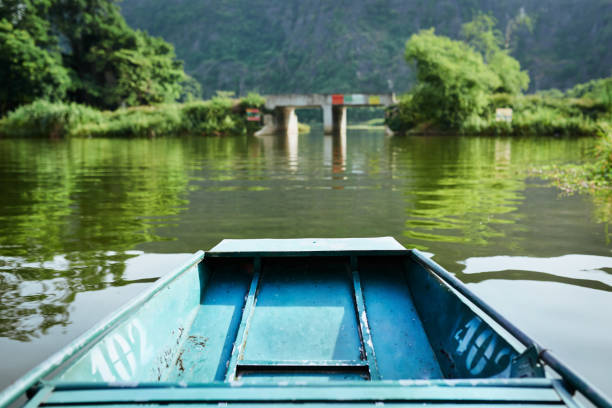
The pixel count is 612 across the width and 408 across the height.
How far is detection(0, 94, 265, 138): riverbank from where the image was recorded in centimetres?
3406

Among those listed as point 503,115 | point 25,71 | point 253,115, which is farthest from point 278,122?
point 25,71

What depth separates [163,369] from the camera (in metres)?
2.81

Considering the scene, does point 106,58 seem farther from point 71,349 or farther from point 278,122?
point 71,349

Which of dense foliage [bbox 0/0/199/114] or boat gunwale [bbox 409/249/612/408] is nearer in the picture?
boat gunwale [bbox 409/249/612/408]

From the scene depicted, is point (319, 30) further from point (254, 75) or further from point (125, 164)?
point (125, 164)

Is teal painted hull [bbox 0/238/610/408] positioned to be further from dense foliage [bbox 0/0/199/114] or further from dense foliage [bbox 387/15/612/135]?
dense foliage [bbox 0/0/199/114]

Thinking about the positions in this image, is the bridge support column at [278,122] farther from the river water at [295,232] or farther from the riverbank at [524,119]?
the river water at [295,232]

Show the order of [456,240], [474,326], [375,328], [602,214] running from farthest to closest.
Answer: [602,214]
[456,240]
[375,328]
[474,326]

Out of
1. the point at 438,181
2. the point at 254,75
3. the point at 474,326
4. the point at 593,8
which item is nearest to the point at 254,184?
the point at 438,181

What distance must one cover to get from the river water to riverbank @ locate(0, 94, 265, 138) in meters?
23.4

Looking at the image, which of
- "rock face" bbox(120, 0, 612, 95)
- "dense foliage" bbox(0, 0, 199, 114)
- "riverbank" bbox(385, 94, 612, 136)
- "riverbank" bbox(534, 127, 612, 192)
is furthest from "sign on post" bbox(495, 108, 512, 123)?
"rock face" bbox(120, 0, 612, 95)

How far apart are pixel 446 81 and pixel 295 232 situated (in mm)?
31030

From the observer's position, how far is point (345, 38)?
4262 inches

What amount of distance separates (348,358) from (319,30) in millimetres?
122090
